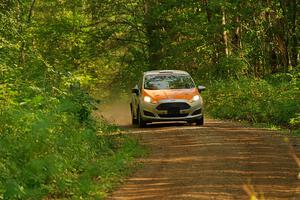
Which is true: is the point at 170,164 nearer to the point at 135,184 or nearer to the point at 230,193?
the point at 135,184

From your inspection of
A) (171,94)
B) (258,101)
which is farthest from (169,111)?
(258,101)

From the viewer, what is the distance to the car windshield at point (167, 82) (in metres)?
19.0

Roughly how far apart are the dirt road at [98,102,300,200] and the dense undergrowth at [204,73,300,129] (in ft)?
9.04

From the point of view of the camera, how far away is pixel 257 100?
22.2 m

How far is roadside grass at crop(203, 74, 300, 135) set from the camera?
739 inches

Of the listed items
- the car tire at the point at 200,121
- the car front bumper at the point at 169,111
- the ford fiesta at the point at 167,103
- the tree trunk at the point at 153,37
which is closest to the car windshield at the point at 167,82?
the ford fiesta at the point at 167,103

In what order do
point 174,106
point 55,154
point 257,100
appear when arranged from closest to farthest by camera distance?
point 55,154 → point 174,106 → point 257,100

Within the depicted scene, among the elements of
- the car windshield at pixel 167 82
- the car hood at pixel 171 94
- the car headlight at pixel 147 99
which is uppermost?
the car windshield at pixel 167 82

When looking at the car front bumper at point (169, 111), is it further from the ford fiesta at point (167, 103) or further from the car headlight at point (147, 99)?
the car headlight at point (147, 99)

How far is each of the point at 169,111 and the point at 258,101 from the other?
5.10 m

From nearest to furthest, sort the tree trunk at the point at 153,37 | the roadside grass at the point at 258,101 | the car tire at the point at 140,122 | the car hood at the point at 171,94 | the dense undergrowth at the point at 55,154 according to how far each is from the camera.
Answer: the dense undergrowth at the point at 55,154, the car hood at the point at 171,94, the car tire at the point at 140,122, the roadside grass at the point at 258,101, the tree trunk at the point at 153,37

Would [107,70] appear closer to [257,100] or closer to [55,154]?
[257,100]

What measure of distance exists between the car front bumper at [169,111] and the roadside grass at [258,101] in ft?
6.83

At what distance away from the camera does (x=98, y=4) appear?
35.9 meters
